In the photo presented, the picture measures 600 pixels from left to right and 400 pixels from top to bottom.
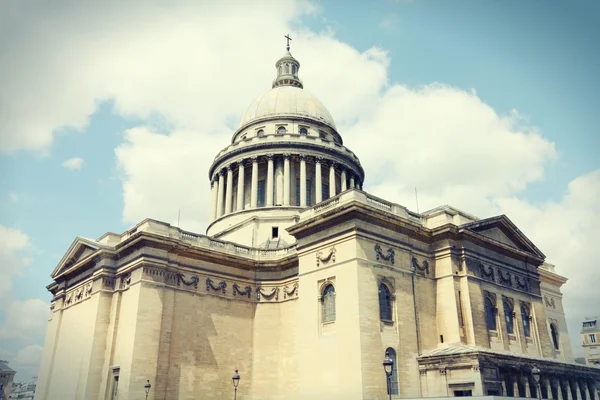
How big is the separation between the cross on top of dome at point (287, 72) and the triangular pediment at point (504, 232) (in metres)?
A: 31.8

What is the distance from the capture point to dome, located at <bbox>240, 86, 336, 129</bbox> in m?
54.7

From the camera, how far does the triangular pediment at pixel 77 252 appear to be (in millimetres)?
38406

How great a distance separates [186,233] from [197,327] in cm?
665

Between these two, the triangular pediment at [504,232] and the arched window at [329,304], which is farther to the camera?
the triangular pediment at [504,232]

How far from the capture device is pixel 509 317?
35.7 metres

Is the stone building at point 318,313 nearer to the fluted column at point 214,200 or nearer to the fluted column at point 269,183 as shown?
the fluted column at point 269,183

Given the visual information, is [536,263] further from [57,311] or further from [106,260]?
[57,311]

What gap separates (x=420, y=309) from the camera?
104ft

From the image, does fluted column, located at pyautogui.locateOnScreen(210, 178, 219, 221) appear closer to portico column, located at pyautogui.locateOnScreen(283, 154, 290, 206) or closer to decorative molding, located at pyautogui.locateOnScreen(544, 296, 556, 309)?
portico column, located at pyautogui.locateOnScreen(283, 154, 290, 206)

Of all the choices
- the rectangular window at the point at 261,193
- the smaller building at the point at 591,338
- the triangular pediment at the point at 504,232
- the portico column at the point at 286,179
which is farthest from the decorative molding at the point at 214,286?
the smaller building at the point at 591,338

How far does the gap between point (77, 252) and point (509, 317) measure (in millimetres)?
33326

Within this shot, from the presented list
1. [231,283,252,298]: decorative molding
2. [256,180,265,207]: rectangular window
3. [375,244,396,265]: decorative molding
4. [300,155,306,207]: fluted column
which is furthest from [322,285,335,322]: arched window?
[256,180,265,207]: rectangular window

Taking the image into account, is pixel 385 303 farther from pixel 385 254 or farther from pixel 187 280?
pixel 187 280

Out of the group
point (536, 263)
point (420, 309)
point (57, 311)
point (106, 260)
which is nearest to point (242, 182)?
point (106, 260)
